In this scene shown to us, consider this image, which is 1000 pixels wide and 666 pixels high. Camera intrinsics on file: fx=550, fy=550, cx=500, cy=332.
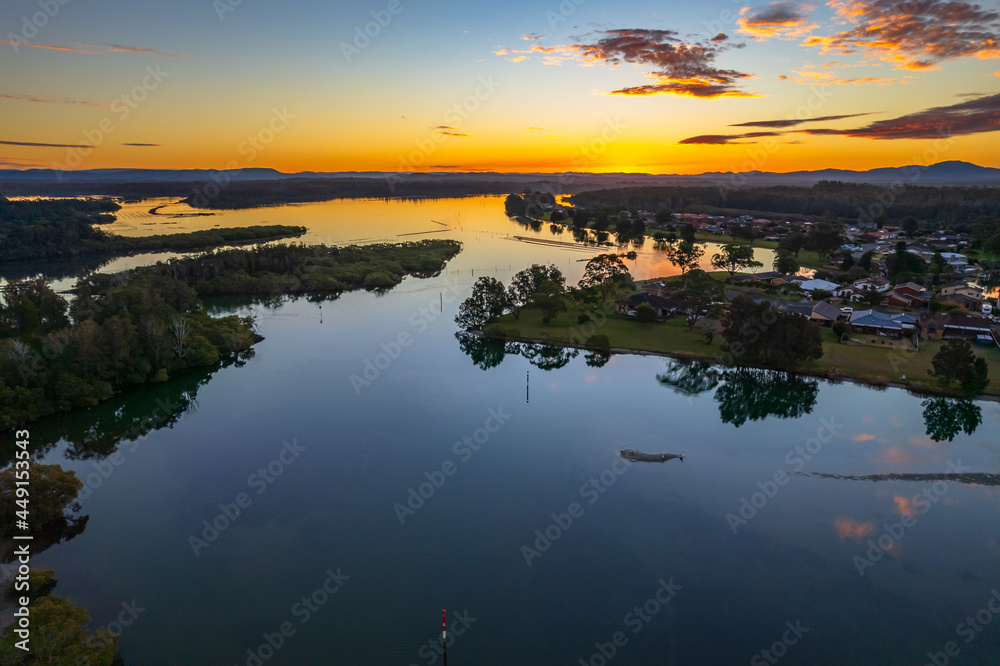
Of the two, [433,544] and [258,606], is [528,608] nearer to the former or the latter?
[433,544]

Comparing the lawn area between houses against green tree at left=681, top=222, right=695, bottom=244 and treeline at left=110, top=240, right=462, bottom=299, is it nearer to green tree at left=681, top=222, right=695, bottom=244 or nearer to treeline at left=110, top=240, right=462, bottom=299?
treeline at left=110, top=240, right=462, bottom=299

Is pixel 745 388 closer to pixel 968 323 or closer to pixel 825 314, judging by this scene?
pixel 825 314

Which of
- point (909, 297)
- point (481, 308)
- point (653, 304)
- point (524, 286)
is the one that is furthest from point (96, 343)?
point (909, 297)

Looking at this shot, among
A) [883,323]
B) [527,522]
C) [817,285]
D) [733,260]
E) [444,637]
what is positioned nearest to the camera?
[444,637]

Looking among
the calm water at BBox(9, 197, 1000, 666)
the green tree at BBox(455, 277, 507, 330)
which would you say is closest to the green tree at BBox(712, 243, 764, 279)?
the green tree at BBox(455, 277, 507, 330)

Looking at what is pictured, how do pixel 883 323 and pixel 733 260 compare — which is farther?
pixel 733 260

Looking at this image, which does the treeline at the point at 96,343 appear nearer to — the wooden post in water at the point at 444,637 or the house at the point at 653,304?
the wooden post in water at the point at 444,637
